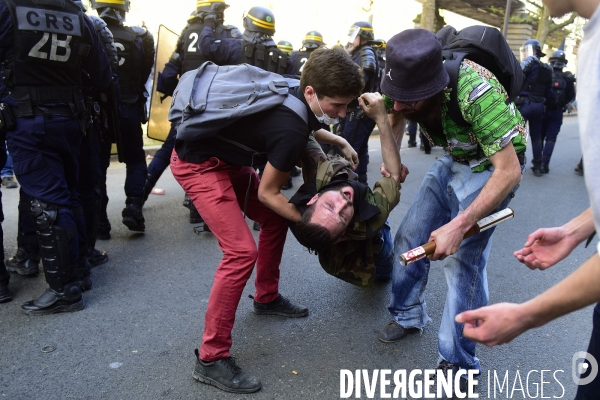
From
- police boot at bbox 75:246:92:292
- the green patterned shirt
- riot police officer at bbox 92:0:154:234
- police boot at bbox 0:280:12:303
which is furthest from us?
riot police officer at bbox 92:0:154:234

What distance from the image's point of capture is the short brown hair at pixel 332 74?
236 centimetres

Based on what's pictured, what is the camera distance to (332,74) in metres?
2.36

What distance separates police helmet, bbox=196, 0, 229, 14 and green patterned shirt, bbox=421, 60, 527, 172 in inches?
135

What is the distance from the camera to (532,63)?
7699 millimetres

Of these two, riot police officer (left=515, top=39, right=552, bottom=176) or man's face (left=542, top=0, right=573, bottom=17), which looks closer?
man's face (left=542, top=0, right=573, bottom=17)

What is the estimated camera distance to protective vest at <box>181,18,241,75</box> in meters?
4.95

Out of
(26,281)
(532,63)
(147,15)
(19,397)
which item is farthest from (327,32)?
(19,397)

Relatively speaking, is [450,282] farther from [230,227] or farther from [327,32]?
[327,32]

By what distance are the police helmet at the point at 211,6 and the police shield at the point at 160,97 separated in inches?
19.8

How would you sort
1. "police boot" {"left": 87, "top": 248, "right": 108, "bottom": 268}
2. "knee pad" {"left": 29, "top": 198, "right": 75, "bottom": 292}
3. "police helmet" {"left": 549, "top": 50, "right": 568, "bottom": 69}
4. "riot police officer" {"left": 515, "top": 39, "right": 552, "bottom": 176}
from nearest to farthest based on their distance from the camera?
"knee pad" {"left": 29, "top": 198, "right": 75, "bottom": 292} < "police boot" {"left": 87, "top": 248, "right": 108, "bottom": 268} < "riot police officer" {"left": 515, "top": 39, "right": 552, "bottom": 176} < "police helmet" {"left": 549, "top": 50, "right": 568, "bottom": 69}

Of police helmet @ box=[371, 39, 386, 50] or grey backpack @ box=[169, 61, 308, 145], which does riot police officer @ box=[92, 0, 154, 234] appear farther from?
police helmet @ box=[371, 39, 386, 50]

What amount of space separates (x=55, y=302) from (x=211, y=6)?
10.7 feet

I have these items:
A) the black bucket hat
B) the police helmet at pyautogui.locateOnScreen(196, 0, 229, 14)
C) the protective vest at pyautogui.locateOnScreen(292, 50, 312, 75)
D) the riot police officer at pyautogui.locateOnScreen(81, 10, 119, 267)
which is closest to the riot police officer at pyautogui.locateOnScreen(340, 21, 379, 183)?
the protective vest at pyautogui.locateOnScreen(292, 50, 312, 75)

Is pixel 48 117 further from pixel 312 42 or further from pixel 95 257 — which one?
pixel 312 42
